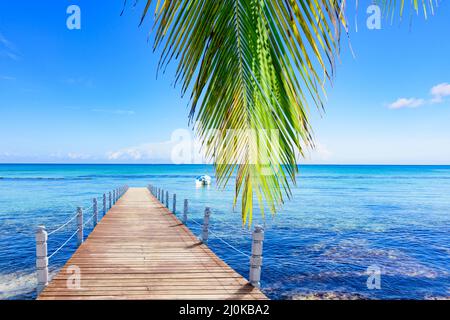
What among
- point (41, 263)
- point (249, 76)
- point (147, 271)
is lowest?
point (147, 271)

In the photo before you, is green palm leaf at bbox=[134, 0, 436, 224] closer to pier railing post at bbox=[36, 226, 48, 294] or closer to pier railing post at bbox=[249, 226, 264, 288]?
pier railing post at bbox=[249, 226, 264, 288]

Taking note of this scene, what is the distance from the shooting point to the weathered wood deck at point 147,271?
527 centimetres

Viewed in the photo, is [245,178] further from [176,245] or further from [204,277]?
[176,245]

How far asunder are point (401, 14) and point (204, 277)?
555cm

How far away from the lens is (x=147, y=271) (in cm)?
638

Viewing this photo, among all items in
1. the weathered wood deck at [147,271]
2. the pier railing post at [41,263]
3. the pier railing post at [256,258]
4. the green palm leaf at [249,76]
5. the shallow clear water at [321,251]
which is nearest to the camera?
the green palm leaf at [249,76]

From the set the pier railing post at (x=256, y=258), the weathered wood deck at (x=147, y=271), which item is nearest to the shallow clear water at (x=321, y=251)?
the weathered wood deck at (x=147, y=271)

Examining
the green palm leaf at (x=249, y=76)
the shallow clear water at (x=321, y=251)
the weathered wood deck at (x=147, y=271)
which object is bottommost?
the shallow clear water at (x=321, y=251)

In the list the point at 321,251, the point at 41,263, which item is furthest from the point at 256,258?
the point at 321,251

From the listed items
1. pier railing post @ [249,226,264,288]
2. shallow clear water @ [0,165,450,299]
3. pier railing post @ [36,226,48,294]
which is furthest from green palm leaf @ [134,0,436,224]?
shallow clear water @ [0,165,450,299]

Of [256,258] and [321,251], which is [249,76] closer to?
[256,258]

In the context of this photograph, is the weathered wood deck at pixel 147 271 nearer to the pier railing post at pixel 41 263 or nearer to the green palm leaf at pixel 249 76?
the pier railing post at pixel 41 263
